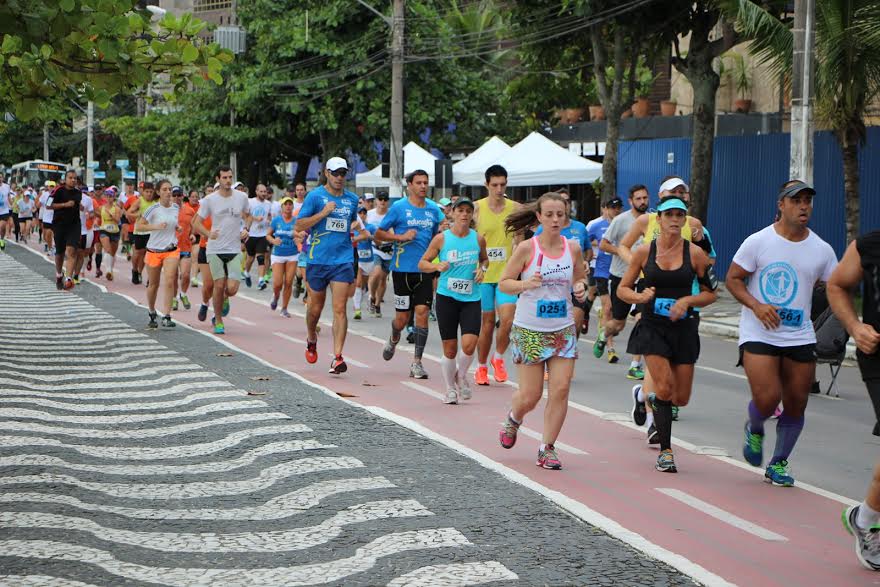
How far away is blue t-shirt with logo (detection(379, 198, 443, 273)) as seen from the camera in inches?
505

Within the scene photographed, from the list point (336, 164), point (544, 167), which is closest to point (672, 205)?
point (336, 164)

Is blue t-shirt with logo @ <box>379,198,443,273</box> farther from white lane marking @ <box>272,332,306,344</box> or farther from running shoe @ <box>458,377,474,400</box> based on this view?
white lane marking @ <box>272,332,306,344</box>

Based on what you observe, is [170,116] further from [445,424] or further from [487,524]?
[487,524]

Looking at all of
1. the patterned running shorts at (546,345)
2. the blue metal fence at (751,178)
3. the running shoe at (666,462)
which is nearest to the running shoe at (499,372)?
the patterned running shorts at (546,345)

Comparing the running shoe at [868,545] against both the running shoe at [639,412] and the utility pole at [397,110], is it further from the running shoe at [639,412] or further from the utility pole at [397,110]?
the utility pole at [397,110]

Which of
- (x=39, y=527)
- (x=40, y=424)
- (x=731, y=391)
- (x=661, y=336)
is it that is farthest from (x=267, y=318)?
(x=39, y=527)

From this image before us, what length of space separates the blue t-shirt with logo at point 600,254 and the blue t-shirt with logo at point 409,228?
3.01 metres

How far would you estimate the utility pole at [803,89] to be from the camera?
18.3m

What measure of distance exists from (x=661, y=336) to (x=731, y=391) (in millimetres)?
4366

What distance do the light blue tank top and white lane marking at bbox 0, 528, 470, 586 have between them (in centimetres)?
513

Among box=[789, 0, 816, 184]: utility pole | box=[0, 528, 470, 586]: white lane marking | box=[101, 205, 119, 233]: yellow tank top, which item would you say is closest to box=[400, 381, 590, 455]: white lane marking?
box=[0, 528, 470, 586]: white lane marking

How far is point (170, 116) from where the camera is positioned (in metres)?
48.7

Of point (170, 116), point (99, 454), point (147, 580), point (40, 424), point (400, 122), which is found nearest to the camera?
point (147, 580)

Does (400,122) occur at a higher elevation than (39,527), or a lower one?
higher
